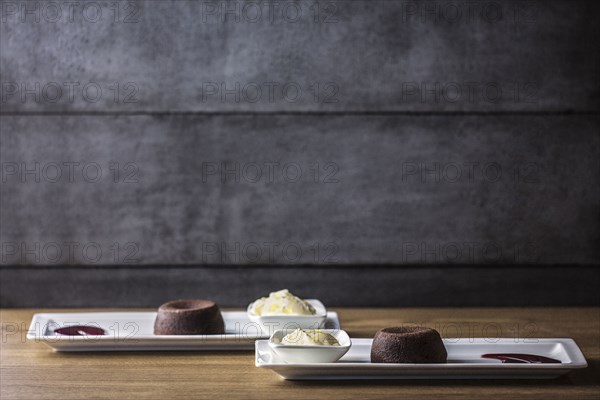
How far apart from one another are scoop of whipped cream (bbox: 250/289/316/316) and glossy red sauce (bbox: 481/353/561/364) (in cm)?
39

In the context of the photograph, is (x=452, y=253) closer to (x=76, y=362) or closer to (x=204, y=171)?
(x=204, y=171)

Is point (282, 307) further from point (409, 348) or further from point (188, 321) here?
point (409, 348)

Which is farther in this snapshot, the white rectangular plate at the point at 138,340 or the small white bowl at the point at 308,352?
the white rectangular plate at the point at 138,340

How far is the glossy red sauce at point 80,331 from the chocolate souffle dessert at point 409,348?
599 mm

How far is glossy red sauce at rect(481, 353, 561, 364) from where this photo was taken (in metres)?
1.48

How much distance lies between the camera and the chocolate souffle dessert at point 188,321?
63.7 inches

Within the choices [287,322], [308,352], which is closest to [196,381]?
[308,352]

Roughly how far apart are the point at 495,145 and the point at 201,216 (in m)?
0.78

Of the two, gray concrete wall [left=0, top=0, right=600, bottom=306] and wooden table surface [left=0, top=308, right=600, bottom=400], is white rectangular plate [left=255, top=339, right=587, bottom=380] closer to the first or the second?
wooden table surface [left=0, top=308, right=600, bottom=400]

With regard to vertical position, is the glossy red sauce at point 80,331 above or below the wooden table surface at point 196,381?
above

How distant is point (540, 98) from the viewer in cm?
210

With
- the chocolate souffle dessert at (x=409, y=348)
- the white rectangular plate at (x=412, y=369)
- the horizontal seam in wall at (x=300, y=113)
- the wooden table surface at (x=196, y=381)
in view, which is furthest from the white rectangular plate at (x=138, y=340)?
the horizontal seam in wall at (x=300, y=113)

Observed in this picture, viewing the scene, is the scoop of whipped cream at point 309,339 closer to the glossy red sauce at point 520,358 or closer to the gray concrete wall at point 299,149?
the glossy red sauce at point 520,358

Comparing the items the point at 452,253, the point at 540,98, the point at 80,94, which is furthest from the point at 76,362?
the point at 540,98
